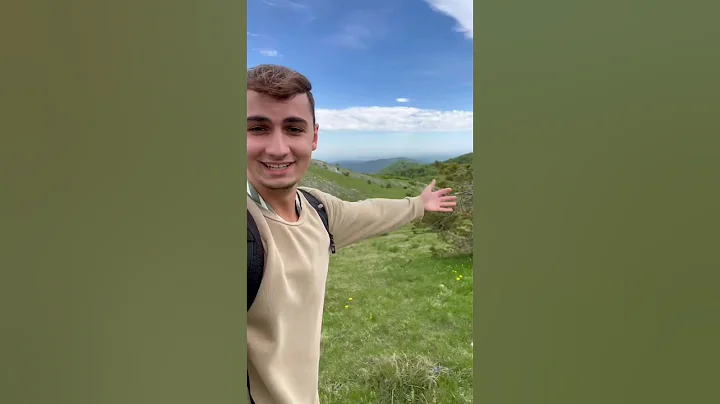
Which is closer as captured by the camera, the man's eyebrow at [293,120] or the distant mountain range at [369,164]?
the man's eyebrow at [293,120]

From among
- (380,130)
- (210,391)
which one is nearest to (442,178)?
(380,130)

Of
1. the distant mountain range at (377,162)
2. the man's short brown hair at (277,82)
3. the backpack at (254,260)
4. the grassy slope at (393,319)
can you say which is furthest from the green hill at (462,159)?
the backpack at (254,260)

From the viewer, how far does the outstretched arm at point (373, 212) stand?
1.30 meters

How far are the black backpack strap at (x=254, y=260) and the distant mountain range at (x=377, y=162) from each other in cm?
127

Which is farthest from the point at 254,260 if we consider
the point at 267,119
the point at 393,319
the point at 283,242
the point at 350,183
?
the point at 393,319

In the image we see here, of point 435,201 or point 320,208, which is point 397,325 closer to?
point 435,201

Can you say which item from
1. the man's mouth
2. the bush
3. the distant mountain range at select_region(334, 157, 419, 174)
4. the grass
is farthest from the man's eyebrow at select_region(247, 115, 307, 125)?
the bush

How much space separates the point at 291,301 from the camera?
1.11 meters

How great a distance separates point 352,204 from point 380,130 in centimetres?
128

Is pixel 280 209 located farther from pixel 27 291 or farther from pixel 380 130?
pixel 380 130

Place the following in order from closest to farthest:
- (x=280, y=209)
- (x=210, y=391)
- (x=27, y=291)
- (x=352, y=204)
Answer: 1. (x=27, y=291)
2. (x=210, y=391)
3. (x=280, y=209)
4. (x=352, y=204)

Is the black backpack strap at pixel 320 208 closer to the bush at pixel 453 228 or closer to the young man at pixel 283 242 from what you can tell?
the young man at pixel 283 242

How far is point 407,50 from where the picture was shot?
2629mm

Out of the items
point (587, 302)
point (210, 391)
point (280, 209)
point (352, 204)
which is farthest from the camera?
point (352, 204)
